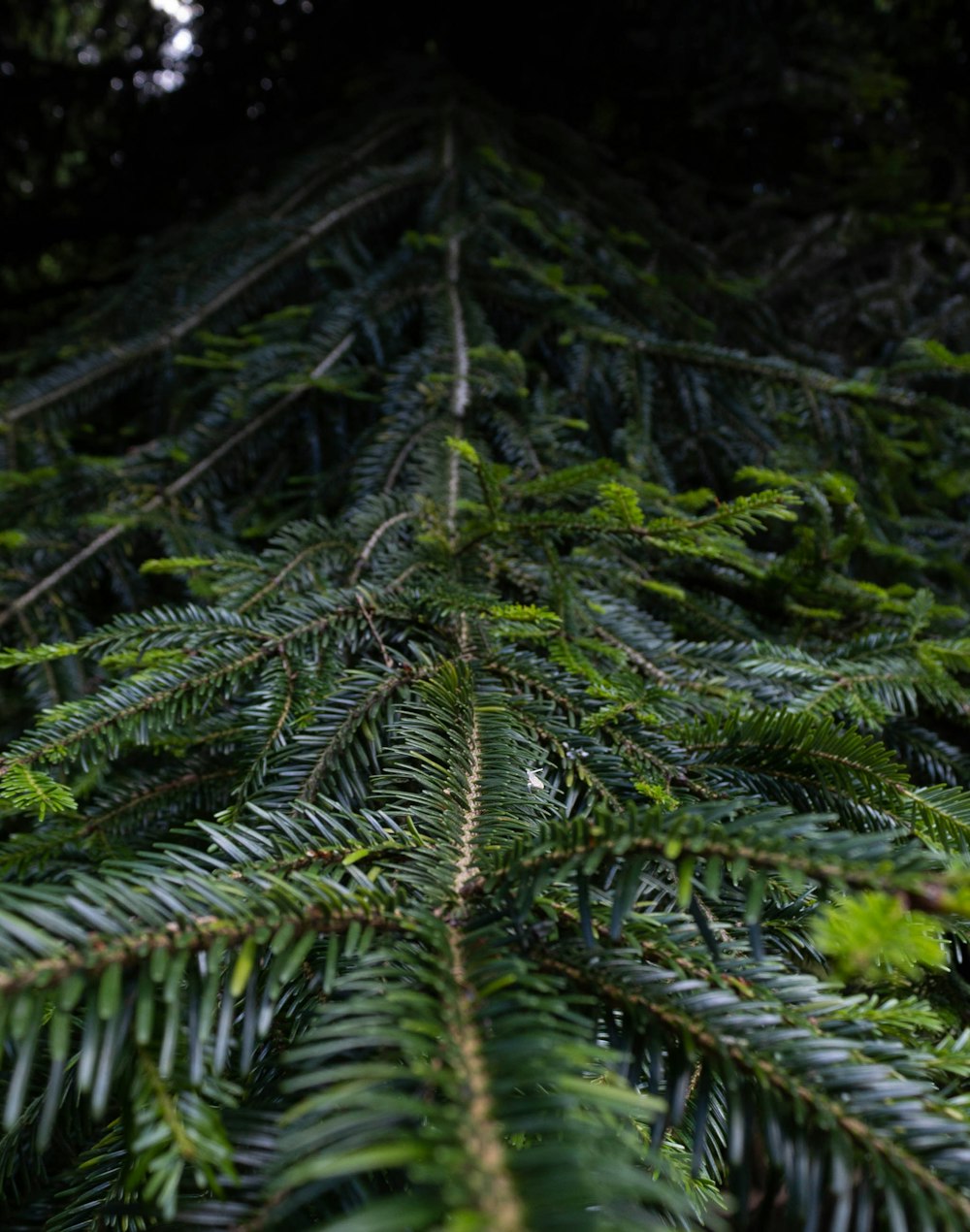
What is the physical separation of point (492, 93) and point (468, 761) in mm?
3209

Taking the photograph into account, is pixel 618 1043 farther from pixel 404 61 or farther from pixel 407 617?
pixel 404 61

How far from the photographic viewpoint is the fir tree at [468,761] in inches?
13.4

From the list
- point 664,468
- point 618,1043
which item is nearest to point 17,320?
point 664,468

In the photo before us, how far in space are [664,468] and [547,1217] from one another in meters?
1.37

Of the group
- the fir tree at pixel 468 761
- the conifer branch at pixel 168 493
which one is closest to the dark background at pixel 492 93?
the fir tree at pixel 468 761

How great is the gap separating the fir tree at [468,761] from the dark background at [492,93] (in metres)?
1.03

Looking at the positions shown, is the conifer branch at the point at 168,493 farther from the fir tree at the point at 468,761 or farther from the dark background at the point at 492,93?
the dark background at the point at 492,93

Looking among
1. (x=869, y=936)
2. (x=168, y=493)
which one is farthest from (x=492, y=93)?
(x=869, y=936)

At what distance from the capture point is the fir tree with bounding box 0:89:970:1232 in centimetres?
34

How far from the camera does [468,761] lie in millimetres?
611

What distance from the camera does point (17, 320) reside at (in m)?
2.62

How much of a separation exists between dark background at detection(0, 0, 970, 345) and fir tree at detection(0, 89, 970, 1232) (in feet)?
3.37

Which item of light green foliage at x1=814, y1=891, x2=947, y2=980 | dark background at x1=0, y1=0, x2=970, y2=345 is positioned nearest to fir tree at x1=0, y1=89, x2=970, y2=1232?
light green foliage at x1=814, y1=891, x2=947, y2=980

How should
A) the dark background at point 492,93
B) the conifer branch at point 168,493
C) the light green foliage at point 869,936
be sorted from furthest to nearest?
the dark background at point 492,93, the conifer branch at point 168,493, the light green foliage at point 869,936
